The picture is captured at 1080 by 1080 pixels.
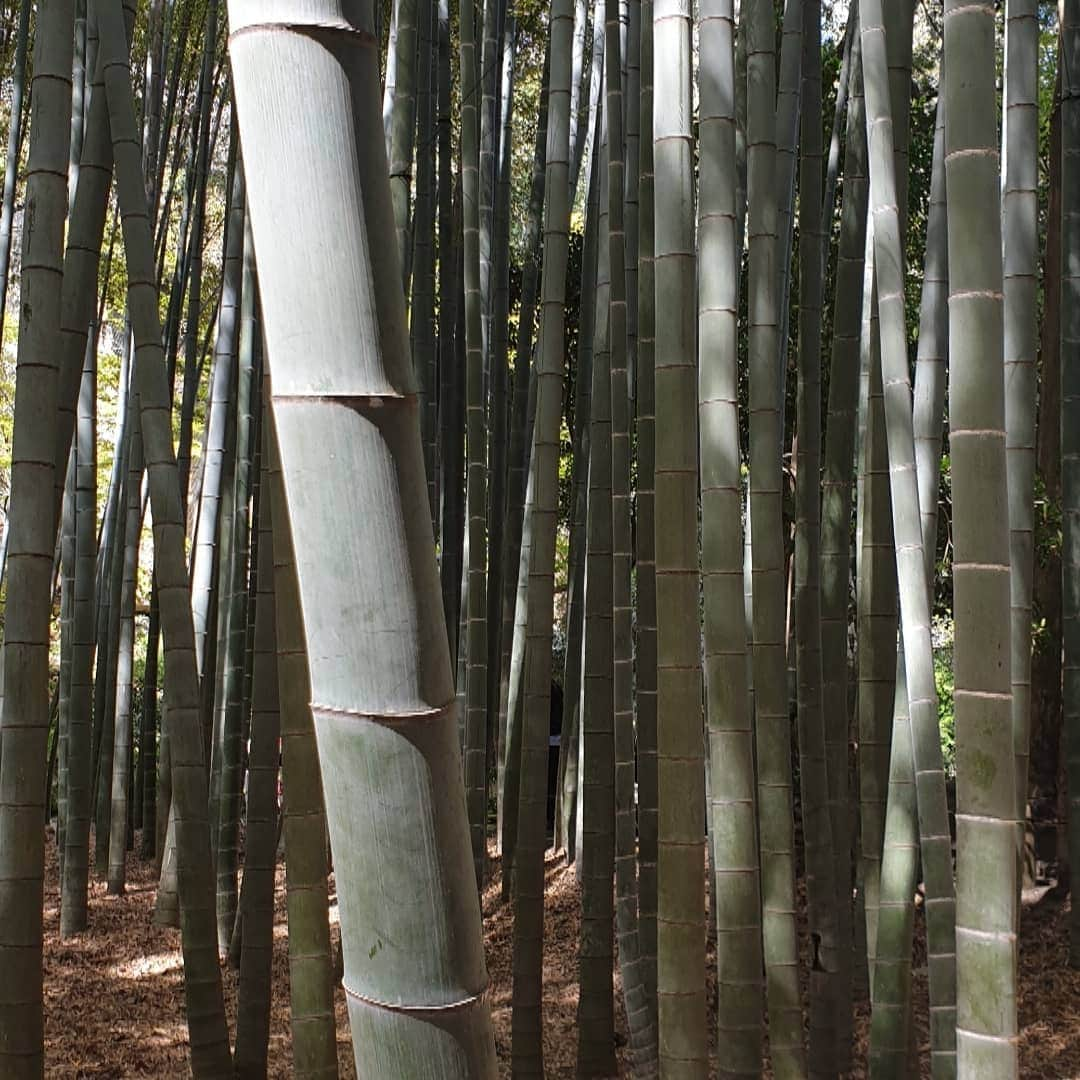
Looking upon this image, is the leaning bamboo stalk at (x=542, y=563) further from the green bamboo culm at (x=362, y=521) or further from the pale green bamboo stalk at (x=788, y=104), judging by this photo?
the green bamboo culm at (x=362, y=521)

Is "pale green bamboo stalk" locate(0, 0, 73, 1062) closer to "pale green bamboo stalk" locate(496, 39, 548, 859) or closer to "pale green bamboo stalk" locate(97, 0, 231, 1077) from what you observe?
"pale green bamboo stalk" locate(97, 0, 231, 1077)

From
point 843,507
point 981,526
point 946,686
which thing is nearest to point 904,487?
point 981,526

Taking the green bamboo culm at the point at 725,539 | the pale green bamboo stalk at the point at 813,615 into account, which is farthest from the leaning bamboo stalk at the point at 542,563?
the pale green bamboo stalk at the point at 813,615

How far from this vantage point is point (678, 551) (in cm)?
164

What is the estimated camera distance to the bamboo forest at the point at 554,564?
2.27ft

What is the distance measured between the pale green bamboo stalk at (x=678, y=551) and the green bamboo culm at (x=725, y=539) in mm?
67

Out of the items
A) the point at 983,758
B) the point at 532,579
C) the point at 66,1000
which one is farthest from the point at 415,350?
the point at 983,758

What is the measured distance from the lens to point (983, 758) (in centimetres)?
131

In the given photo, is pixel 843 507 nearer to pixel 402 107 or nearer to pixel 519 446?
pixel 402 107

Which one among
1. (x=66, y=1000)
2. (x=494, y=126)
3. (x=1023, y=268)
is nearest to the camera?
(x=1023, y=268)

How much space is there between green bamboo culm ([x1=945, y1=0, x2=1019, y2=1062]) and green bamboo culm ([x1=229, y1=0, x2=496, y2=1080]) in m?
0.79

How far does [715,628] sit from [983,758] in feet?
1.66

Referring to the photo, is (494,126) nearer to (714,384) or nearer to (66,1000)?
(714,384)

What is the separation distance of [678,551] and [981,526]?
1.44 feet
